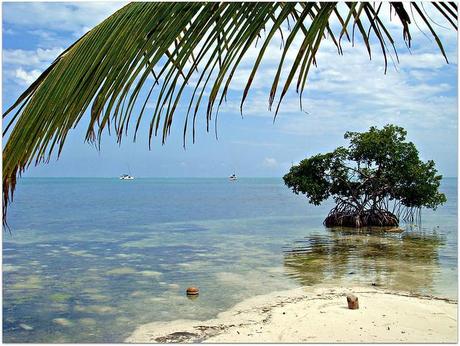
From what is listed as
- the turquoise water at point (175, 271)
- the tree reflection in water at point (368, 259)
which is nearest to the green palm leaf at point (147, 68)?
the turquoise water at point (175, 271)

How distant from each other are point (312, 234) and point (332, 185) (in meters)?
2.71

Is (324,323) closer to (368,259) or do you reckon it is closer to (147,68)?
(147,68)

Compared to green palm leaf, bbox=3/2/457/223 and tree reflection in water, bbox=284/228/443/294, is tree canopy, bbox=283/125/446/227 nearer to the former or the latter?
tree reflection in water, bbox=284/228/443/294

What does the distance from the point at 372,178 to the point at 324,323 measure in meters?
15.7

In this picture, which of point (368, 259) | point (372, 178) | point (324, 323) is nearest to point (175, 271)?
point (368, 259)

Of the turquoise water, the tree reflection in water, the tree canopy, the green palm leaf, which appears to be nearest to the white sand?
the turquoise water

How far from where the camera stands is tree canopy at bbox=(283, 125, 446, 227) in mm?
21047

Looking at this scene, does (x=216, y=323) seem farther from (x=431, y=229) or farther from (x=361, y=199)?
(x=431, y=229)

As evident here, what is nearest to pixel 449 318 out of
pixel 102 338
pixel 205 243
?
pixel 102 338

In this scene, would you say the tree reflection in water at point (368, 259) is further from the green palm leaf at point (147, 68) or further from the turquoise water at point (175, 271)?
the green palm leaf at point (147, 68)

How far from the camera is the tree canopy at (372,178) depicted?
21047 millimetres

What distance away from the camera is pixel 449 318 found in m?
7.61

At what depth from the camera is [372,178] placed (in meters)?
22.1

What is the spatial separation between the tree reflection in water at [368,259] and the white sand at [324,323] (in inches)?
81.3
